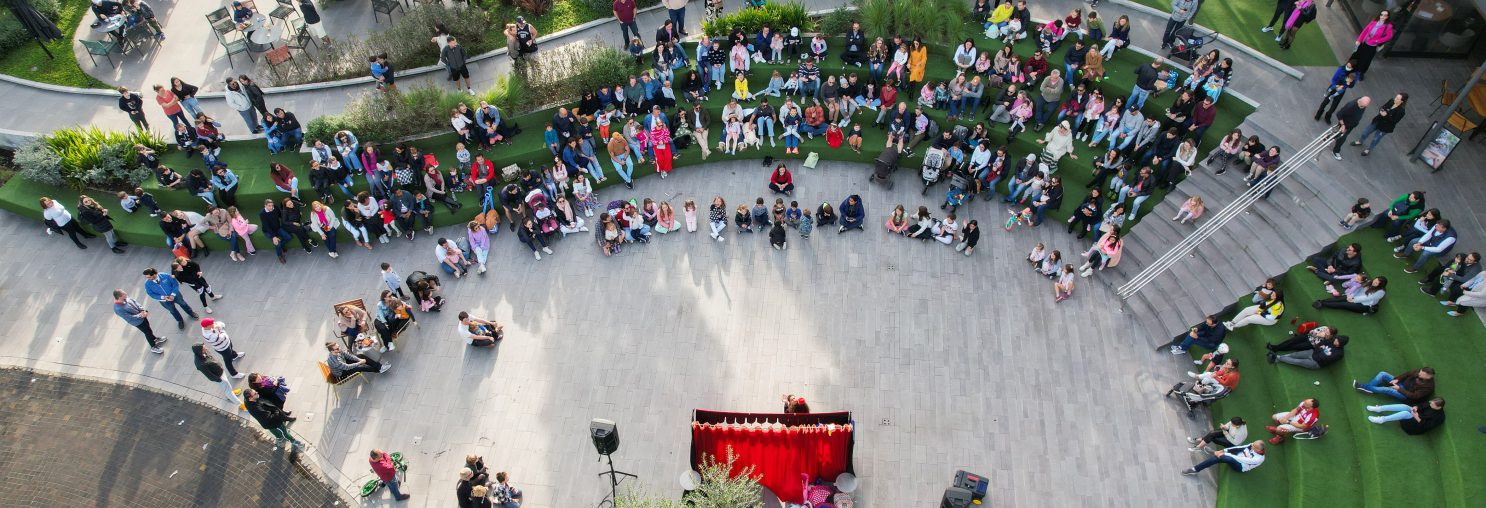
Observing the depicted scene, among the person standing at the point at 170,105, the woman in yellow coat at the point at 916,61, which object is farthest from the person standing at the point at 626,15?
the person standing at the point at 170,105

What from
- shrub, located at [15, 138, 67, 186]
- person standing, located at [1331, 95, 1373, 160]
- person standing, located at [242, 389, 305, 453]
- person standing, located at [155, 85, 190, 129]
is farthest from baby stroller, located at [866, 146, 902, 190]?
shrub, located at [15, 138, 67, 186]

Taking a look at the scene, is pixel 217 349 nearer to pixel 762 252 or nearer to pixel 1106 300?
pixel 762 252

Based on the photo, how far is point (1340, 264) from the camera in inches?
550

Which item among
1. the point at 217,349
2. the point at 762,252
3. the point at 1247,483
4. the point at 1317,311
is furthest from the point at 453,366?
the point at 1317,311

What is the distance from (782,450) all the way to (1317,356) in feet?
29.1

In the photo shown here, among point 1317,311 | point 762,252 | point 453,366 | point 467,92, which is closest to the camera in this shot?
point 1317,311

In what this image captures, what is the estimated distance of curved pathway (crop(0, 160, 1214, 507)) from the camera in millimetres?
13695

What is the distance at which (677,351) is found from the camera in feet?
50.1

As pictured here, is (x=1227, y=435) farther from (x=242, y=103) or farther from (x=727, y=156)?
(x=242, y=103)

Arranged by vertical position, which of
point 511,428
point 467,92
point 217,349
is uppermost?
point 467,92

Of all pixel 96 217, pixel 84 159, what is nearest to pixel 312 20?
pixel 84 159

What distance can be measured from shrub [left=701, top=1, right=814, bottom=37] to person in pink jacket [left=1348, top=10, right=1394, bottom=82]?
11294 mm

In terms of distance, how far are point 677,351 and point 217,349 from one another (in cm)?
803

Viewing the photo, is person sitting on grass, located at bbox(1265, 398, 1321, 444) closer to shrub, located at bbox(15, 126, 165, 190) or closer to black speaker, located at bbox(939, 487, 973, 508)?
black speaker, located at bbox(939, 487, 973, 508)
